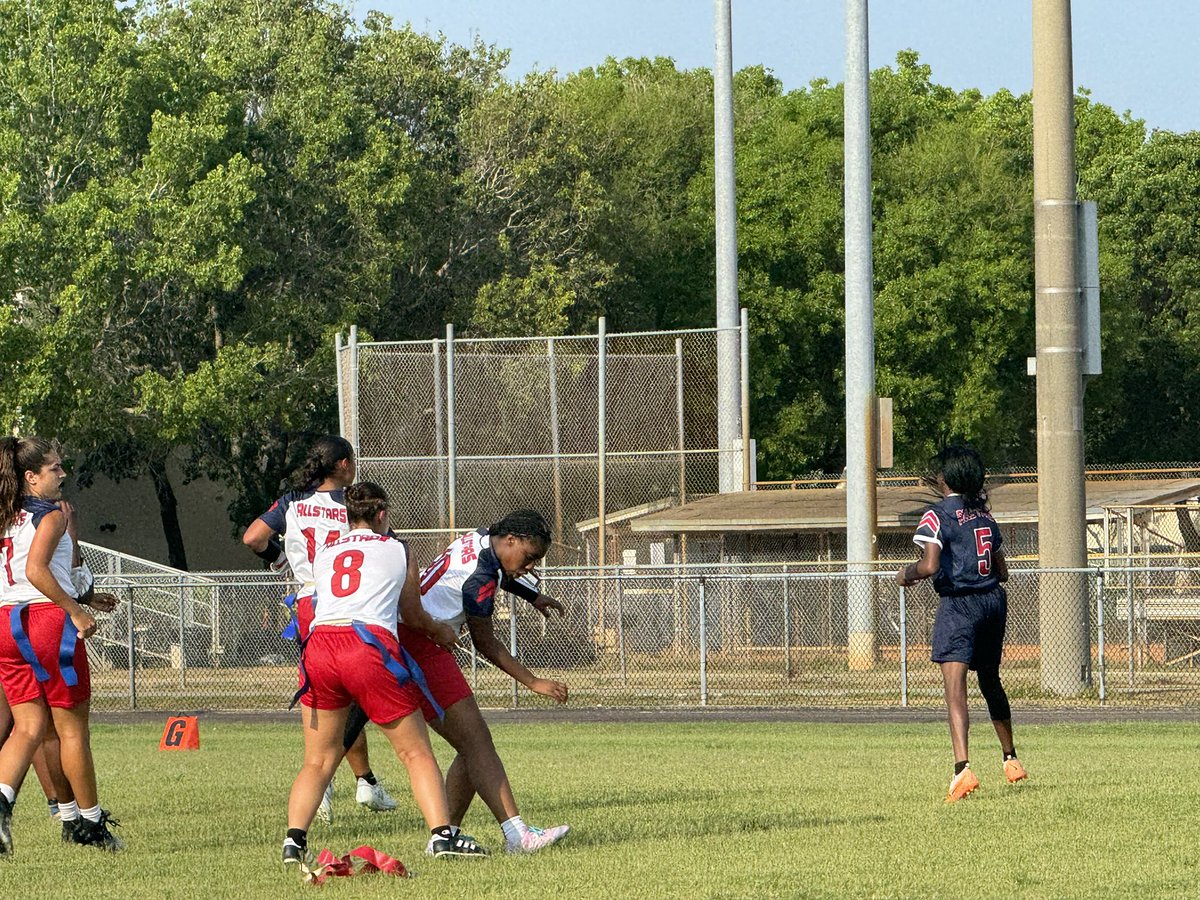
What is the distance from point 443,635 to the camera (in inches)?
305

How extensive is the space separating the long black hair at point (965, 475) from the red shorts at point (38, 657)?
4819 mm

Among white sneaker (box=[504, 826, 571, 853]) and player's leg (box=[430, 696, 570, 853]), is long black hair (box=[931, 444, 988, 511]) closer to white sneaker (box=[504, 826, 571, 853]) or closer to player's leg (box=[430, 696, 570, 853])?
white sneaker (box=[504, 826, 571, 853])

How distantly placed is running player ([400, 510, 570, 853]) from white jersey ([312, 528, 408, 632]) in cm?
45

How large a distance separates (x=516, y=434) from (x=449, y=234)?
1675cm

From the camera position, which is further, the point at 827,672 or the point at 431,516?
the point at 431,516

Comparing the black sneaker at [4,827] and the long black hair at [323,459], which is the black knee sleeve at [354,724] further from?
the black sneaker at [4,827]

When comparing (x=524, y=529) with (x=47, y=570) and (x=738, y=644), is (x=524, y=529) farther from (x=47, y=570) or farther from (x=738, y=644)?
(x=738, y=644)

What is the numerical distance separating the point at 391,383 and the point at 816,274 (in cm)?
2615

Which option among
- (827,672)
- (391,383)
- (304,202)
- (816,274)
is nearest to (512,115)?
(304,202)

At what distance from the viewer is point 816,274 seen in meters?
48.4

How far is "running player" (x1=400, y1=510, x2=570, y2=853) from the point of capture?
7871 mm

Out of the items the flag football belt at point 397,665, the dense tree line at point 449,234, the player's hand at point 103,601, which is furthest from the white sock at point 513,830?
the dense tree line at point 449,234

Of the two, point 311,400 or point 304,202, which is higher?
point 304,202

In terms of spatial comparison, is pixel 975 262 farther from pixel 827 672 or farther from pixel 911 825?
pixel 911 825
